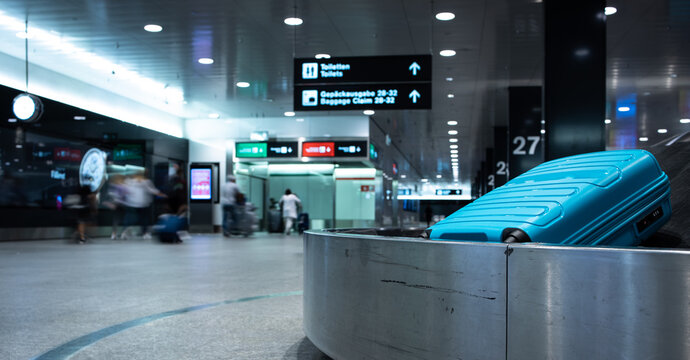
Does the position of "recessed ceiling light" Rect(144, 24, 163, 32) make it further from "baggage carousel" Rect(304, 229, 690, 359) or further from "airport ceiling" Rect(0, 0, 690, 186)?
"baggage carousel" Rect(304, 229, 690, 359)

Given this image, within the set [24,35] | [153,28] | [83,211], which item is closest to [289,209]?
[83,211]

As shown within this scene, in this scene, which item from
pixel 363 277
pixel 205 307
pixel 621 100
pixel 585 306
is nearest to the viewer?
pixel 585 306

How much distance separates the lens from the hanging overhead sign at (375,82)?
1004 cm

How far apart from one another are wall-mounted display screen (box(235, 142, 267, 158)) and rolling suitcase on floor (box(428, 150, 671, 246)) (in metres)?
20.0

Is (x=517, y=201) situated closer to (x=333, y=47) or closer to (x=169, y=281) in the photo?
(x=169, y=281)

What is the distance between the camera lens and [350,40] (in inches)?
497

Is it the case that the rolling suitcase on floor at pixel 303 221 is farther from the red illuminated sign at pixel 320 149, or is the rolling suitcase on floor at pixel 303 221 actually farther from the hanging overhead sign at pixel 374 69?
the hanging overhead sign at pixel 374 69

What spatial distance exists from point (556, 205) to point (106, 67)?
14.9m

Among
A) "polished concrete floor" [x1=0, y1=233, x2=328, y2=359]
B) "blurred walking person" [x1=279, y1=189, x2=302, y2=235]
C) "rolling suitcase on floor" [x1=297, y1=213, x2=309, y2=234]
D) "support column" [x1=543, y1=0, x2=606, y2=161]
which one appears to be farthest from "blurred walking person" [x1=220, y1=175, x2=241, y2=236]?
"support column" [x1=543, y1=0, x2=606, y2=161]

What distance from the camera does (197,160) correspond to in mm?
23750

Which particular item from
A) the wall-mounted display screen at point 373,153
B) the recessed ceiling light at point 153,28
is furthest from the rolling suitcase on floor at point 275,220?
the recessed ceiling light at point 153,28

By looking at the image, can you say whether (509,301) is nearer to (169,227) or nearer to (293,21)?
(293,21)

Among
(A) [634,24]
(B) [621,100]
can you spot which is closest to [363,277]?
(A) [634,24]

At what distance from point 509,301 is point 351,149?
20083 millimetres
